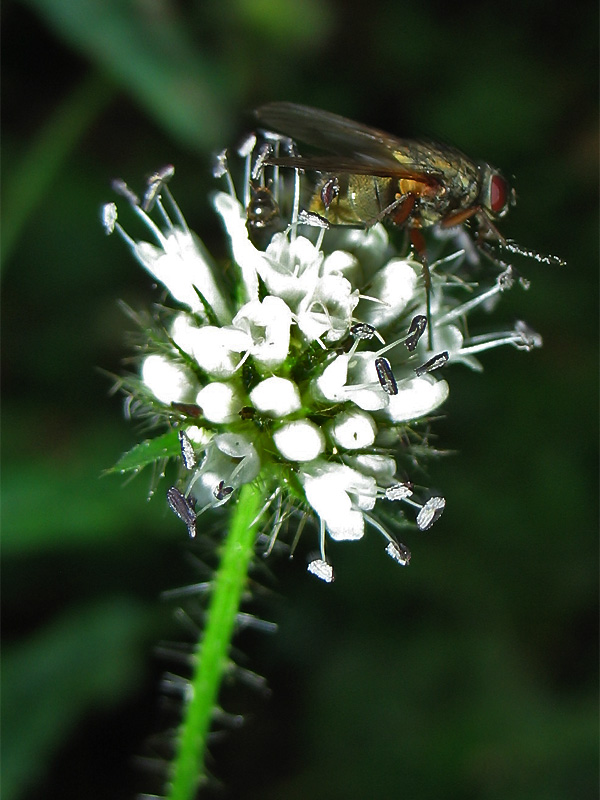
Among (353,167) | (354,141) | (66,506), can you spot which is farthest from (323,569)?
(66,506)

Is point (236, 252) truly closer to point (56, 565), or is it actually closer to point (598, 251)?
point (56, 565)

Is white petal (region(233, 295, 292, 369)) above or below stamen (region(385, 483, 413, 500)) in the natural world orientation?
above

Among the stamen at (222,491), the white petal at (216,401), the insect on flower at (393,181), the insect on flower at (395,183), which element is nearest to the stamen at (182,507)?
the stamen at (222,491)

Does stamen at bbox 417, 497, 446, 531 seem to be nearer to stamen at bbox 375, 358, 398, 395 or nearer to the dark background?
stamen at bbox 375, 358, 398, 395

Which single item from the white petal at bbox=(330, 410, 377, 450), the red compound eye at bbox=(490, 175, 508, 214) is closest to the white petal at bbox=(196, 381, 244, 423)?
the white petal at bbox=(330, 410, 377, 450)

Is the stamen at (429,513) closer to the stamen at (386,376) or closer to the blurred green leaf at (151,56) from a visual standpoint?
the stamen at (386,376)
